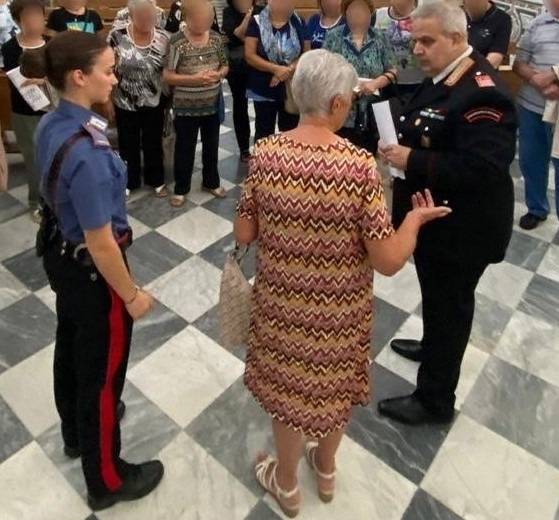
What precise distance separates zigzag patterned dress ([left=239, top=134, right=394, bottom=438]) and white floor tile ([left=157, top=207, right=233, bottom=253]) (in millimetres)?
1608

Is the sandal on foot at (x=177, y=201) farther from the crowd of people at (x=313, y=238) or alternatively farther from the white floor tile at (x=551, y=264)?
the white floor tile at (x=551, y=264)

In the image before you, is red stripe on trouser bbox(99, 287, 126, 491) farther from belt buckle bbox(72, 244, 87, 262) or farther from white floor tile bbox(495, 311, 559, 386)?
white floor tile bbox(495, 311, 559, 386)

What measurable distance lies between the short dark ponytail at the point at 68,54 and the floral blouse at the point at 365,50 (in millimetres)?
2125

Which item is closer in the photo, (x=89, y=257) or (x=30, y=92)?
(x=89, y=257)

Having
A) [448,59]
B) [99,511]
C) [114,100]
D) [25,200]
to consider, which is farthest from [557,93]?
[25,200]

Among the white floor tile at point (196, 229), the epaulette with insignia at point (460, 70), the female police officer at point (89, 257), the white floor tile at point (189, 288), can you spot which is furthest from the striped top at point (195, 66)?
the epaulette with insignia at point (460, 70)

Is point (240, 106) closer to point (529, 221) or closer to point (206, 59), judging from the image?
point (206, 59)

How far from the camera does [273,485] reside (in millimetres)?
1658

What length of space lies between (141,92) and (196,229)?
2.95 feet

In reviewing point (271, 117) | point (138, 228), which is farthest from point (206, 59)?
point (138, 228)

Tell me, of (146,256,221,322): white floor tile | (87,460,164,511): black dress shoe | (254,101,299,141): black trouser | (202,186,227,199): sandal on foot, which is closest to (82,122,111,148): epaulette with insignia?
(87,460,164,511): black dress shoe

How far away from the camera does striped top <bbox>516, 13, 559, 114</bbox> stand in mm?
2752

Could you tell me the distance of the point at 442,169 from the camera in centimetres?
146

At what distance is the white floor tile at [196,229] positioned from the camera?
3.06 metres
